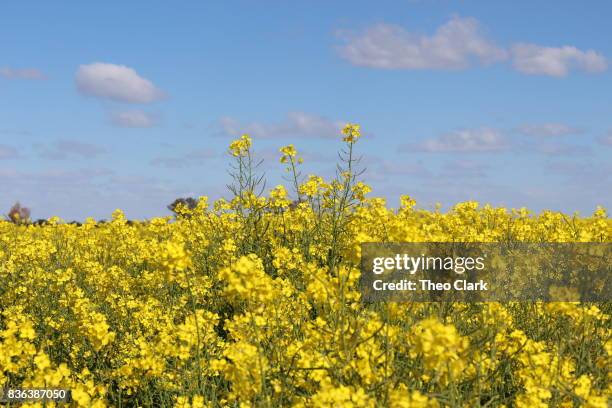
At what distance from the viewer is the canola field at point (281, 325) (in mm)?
3559

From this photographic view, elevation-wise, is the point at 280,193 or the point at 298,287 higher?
the point at 280,193

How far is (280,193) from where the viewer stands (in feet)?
26.8

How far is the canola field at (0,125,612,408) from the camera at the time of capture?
3559 mm

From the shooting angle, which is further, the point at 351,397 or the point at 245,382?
the point at 245,382

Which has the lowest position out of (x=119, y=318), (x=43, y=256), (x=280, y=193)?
(x=119, y=318)

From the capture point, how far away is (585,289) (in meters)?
6.55

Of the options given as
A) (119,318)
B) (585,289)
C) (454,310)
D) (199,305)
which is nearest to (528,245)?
(585,289)

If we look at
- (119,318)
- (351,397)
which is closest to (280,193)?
(119,318)

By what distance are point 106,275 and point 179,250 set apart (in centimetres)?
412

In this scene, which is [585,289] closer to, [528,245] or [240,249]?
[528,245]

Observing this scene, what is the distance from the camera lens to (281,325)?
5.17 m

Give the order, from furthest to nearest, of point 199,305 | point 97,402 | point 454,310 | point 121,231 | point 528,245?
1. point 121,231
2. point 528,245
3. point 199,305
4. point 454,310
5. point 97,402

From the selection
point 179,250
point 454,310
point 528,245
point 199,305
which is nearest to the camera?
point 179,250

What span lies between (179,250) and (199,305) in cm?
389
